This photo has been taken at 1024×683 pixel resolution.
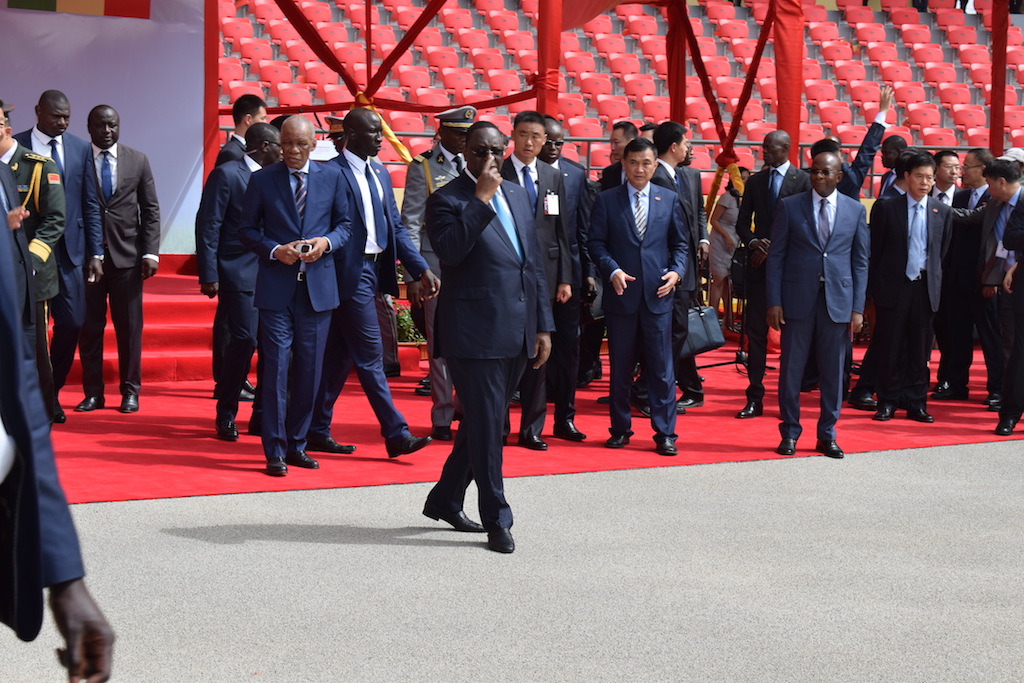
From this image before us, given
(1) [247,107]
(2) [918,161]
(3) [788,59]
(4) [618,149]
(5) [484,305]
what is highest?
(3) [788,59]

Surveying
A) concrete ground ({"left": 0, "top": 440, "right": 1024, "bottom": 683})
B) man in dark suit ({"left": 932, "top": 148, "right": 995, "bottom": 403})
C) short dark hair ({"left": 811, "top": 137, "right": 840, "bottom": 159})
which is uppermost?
short dark hair ({"left": 811, "top": 137, "right": 840, "bottom": 159})

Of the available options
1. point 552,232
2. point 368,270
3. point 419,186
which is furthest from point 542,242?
point 368,270

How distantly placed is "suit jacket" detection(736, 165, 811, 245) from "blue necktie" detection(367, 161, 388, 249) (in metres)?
2.83

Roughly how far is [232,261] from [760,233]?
3.47 meters

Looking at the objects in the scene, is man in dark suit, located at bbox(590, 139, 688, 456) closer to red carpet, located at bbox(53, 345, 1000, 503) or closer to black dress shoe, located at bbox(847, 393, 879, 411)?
red carpet, located at bbox(53, 345, 1000, 503)

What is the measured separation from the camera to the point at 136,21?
1234 centimetres

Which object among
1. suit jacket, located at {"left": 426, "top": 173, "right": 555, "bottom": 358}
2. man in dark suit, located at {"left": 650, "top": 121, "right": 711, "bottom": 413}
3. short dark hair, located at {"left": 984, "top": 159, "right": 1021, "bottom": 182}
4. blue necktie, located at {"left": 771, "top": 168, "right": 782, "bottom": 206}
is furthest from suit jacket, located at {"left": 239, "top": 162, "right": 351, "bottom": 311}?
short dark hair, located at {"left": 984, "top": 159, "right": 1021, "bottom": 182}

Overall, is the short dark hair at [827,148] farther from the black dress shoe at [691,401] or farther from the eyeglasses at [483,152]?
the eyeglasses at [483,152]

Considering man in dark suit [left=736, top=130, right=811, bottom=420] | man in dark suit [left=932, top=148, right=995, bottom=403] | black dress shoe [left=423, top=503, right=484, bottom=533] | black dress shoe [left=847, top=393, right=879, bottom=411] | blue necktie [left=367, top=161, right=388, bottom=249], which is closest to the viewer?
black dress shoe [left=423, top=503, right=484, bottom=533]

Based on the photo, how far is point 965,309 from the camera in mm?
9984

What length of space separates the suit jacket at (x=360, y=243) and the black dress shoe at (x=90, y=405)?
2393 mm

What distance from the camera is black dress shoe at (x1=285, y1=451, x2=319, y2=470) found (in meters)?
6.81

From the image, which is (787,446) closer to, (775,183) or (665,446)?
(665,446)

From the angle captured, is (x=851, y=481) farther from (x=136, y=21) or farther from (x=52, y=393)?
(x=136, y=21)
